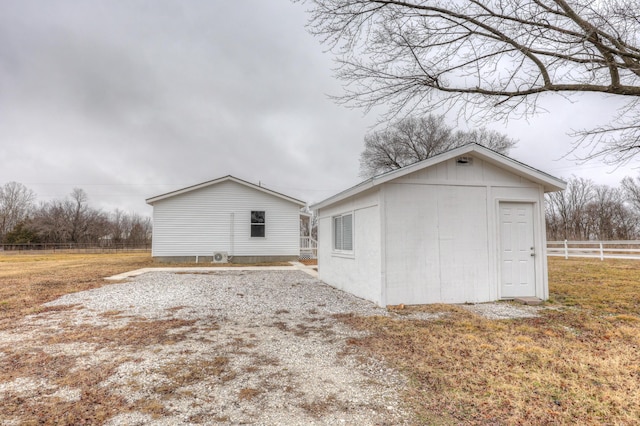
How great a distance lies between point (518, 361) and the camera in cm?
355

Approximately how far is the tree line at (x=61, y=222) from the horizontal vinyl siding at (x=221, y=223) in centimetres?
2102

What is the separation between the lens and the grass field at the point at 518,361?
255cm

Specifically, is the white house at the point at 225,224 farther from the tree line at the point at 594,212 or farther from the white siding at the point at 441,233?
the tree line at the point at 594,212

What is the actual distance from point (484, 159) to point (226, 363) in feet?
20.7

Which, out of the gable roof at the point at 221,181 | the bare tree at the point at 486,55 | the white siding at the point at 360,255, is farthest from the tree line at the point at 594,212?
the white siding at the point at 360,255

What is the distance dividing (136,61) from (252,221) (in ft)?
28.3

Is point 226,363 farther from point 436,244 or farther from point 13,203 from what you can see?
point 13,203

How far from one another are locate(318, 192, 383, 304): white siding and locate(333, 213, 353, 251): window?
0.54 feet

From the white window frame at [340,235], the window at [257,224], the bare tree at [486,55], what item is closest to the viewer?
the bare tree at [486,55]

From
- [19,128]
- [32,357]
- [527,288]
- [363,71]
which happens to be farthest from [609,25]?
[19,128]

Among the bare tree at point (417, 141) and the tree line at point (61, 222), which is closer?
the bare tree at point (417, 141)

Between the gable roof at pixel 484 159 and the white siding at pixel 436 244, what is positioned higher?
the gable roof at pixel 484 159

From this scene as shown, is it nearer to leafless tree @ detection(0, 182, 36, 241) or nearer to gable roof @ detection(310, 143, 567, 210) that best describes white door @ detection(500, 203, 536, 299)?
gable roof @ detection(310, 143, 567, 210)

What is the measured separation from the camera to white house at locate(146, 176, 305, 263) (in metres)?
16.5
